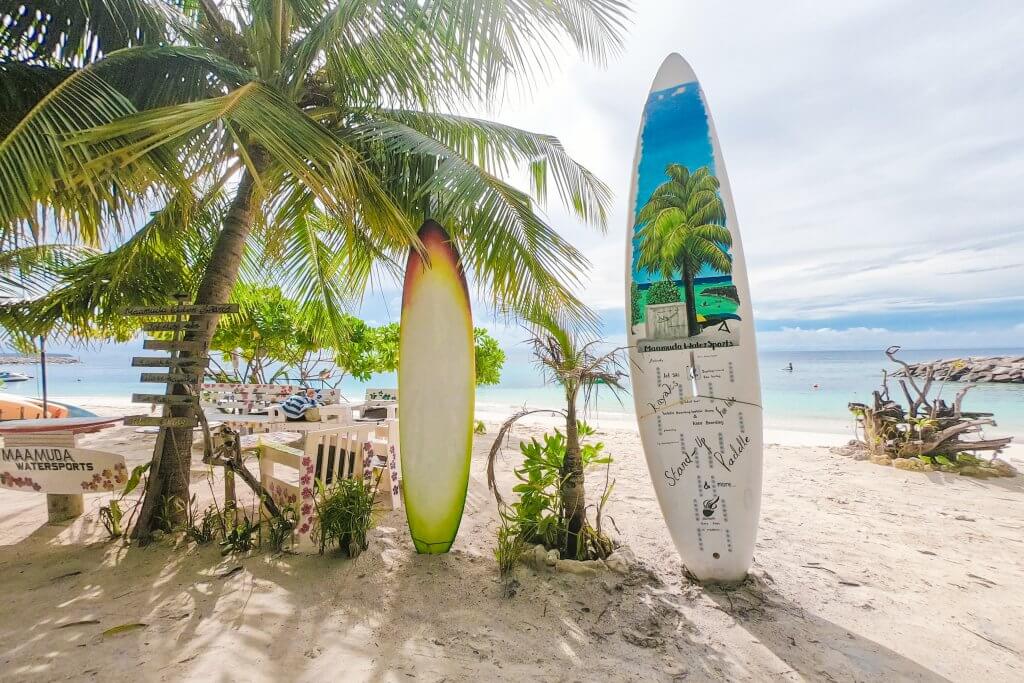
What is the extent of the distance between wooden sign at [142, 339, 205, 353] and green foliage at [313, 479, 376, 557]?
1266 mm

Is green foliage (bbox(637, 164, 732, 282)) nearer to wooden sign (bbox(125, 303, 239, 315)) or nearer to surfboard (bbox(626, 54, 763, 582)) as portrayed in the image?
surfboard (bbox(626, 54, 763, 582))

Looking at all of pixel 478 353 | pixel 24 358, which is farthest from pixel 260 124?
pixel 24 358

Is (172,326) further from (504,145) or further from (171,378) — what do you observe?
(504,145)

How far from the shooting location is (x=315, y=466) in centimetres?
340

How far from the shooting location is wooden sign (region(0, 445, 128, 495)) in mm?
3238

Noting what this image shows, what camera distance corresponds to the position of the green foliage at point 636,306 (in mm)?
3398

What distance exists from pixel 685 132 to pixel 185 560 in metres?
4.13

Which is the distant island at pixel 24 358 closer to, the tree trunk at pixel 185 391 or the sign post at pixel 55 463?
the sign post at pixel 55 463

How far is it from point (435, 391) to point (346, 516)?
0.91 meters

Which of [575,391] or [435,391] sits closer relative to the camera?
[575,391]

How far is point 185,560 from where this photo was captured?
3.01 m

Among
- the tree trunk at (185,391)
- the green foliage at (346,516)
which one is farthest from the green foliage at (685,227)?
the tree trunk at (185,391)

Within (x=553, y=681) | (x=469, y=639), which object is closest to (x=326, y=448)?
(x=469, y=639)

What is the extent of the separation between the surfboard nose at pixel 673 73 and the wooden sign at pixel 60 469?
4367mm
